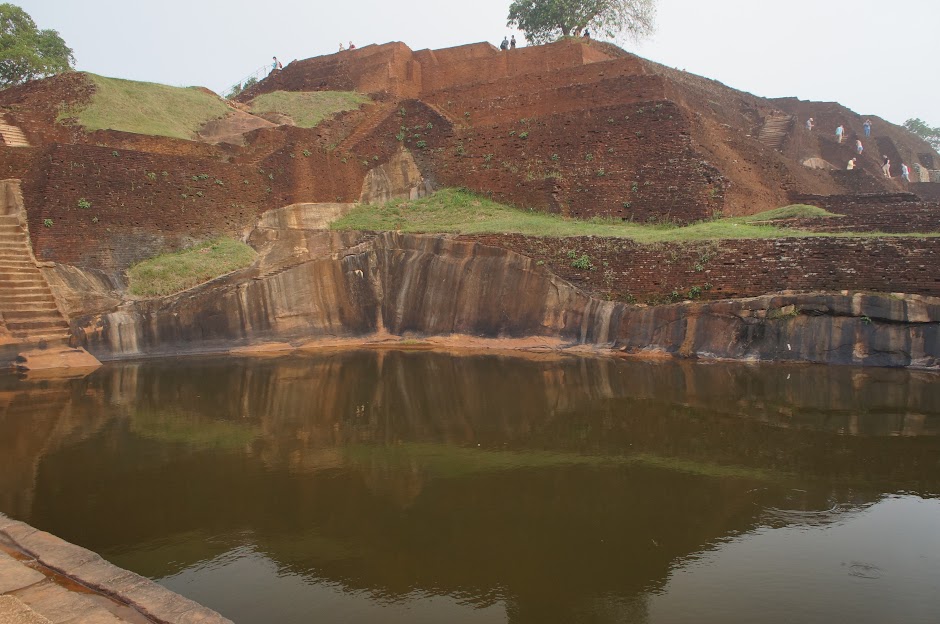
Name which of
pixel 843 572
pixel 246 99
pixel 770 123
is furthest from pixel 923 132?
pixel 843 572

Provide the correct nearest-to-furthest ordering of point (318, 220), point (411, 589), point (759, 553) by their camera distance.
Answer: point (411, 589), point (759, 553), point (318, 220)

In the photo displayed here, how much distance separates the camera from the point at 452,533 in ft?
18.4

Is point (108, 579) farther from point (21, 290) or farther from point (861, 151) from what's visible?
point (861, 151)

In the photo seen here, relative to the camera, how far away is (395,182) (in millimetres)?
21109

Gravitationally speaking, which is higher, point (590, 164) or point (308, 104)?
point (308, 104)

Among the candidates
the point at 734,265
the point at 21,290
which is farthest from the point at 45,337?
the point at 734,265

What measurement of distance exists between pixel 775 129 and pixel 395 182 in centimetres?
1334

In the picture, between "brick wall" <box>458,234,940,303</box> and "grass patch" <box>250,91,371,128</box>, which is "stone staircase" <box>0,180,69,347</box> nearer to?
"grass patch" <box>250,91,371,128</box>

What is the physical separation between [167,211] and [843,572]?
16.4 meters

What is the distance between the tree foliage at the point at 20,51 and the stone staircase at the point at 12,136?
7.87 metres

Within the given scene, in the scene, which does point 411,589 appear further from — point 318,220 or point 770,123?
point 770,123

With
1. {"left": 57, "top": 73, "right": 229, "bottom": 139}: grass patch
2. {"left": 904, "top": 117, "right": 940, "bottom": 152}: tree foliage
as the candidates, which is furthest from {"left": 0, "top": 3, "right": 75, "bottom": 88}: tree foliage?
{"left": 904, "top": 117, "right": 940, "bottom": 152}: tree foliage

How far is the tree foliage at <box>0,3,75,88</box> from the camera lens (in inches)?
929

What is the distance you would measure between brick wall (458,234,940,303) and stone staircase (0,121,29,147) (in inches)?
447
